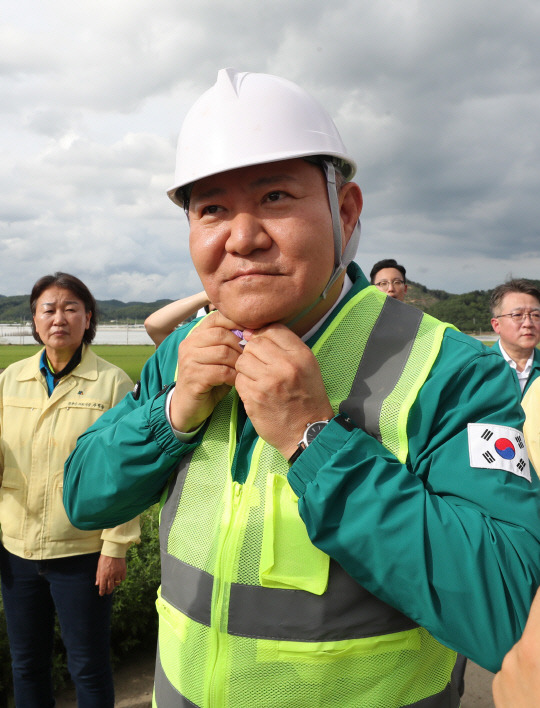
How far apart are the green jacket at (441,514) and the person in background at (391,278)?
442 centimetres

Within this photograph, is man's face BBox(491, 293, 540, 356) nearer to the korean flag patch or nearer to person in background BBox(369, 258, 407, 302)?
person in background BBox(369, 258, 407, 302)

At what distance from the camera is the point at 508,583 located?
4.05 feet

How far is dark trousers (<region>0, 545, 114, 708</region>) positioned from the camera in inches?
133

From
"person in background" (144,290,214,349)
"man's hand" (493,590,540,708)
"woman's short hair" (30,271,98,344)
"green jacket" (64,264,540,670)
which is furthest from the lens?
"person in background" (144,290,214,349)

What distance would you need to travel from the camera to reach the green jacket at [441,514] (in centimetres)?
123

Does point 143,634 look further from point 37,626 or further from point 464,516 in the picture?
point 464,516

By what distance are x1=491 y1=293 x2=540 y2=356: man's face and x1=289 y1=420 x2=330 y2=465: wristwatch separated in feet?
16.2

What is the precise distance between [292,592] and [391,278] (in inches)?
190

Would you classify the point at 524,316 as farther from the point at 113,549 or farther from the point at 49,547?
the point at 49,547

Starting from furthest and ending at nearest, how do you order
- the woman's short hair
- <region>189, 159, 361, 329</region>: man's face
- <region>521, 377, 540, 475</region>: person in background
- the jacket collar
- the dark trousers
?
the woman's short hair < the jacket collar < <region>521, 377, 540, 475</region>: person in background < the dark trousers < <region>189, 159, 361, 329</region>: man's face

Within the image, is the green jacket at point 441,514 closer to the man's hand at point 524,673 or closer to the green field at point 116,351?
the man's hand at point 524,673

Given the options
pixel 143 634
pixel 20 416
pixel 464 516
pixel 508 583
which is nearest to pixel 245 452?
pixel 464 516

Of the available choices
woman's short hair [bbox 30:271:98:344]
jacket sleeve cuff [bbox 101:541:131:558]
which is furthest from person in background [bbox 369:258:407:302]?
jacket sleeve cuff [bbox 101:541:131:558]

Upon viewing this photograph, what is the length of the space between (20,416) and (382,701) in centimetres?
303
